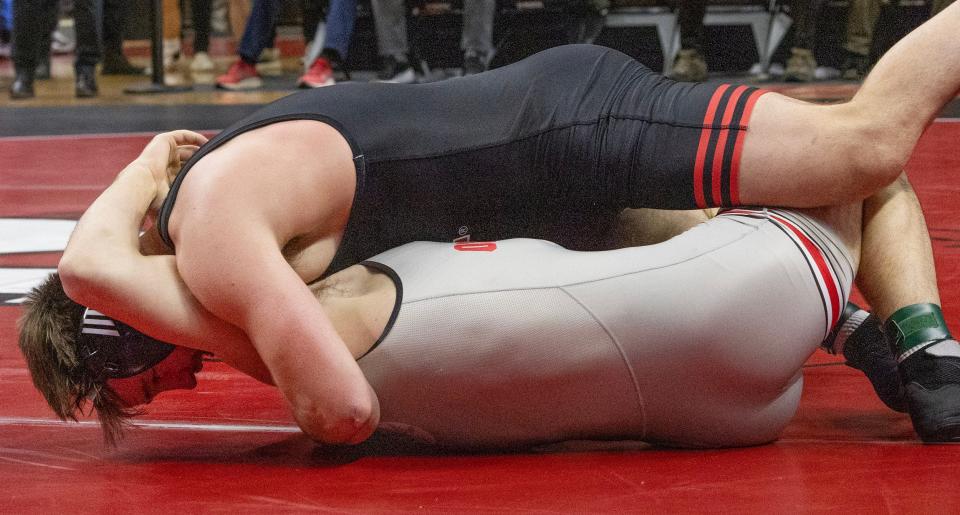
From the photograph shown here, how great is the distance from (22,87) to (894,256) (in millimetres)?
5623

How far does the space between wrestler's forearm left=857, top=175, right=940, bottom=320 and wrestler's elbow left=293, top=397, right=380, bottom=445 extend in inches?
28.8

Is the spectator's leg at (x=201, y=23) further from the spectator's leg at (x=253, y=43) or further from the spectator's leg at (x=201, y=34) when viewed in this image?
the spectator's leg at (x=253, y=43)

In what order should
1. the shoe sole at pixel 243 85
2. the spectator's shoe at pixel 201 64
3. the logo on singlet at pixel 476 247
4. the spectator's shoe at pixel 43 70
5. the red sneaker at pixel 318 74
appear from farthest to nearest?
the spectator's shoe at pixel 43 70
the spectator's shoe at pixel 201 64
the shoe sole at pixel 243 85
the red sneaker at pixel 318 74
the logo on singlet at pixel 476 247

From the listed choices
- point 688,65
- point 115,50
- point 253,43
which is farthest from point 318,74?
point 115,50

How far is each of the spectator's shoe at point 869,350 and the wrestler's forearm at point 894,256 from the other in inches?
2.2

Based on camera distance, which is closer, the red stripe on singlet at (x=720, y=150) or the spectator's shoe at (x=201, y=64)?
the red stripe on singlet at (x=720, y=150)

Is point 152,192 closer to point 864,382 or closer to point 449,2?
point 864,382

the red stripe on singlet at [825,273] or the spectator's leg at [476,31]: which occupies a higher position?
the red stripe on singlet at [825,273]

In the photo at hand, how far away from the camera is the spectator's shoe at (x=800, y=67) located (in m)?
6.30

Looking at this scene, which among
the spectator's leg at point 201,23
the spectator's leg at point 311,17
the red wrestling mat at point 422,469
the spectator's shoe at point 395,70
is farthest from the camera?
the spectator's leg at point 201,23

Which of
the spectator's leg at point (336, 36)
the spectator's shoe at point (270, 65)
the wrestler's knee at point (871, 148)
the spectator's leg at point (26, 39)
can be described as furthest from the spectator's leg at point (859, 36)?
the wrestler's knee at point (871, 148)

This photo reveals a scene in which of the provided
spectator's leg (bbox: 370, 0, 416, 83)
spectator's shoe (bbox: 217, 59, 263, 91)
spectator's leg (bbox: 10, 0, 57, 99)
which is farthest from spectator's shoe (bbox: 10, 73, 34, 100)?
spectator's leg (bbox: 370, 0, 416, 83)

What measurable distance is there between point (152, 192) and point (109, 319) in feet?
0.71

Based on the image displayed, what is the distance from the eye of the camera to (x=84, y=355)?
159cm
